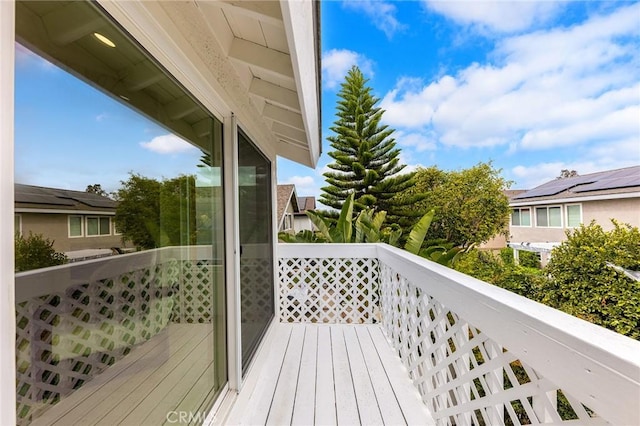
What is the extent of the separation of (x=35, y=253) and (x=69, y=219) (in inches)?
4.9

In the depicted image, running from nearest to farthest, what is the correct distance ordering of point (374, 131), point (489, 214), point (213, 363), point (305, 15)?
1. point (305, 15)
2. point (213, 363)
3. point (374, 131)
4. point (489, 214)

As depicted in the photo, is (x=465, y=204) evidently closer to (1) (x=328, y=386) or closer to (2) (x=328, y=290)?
(2) (x=328, y=290)

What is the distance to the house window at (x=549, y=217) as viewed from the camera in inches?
547

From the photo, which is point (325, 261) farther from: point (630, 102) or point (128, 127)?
point (630, 102)

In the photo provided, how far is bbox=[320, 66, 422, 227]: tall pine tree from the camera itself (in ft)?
39.7

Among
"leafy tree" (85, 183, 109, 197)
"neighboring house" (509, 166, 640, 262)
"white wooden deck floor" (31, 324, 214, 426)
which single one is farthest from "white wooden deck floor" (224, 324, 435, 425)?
"neighboring house" (509, 166, 640, 262)

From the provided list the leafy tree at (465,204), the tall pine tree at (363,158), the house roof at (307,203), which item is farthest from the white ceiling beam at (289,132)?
the house roof at (307,203)

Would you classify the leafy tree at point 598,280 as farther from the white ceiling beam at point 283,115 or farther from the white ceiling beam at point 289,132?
the white ceiling beam at point 283,115

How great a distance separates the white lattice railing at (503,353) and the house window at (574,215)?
13004mm

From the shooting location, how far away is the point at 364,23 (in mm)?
18516

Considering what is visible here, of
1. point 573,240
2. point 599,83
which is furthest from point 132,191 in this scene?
point 599,83

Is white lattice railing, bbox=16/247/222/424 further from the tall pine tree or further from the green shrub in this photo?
the tall pine tree

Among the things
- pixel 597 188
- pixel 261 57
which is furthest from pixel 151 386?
pixel 597 188

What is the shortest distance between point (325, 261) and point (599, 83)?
25.0 m
